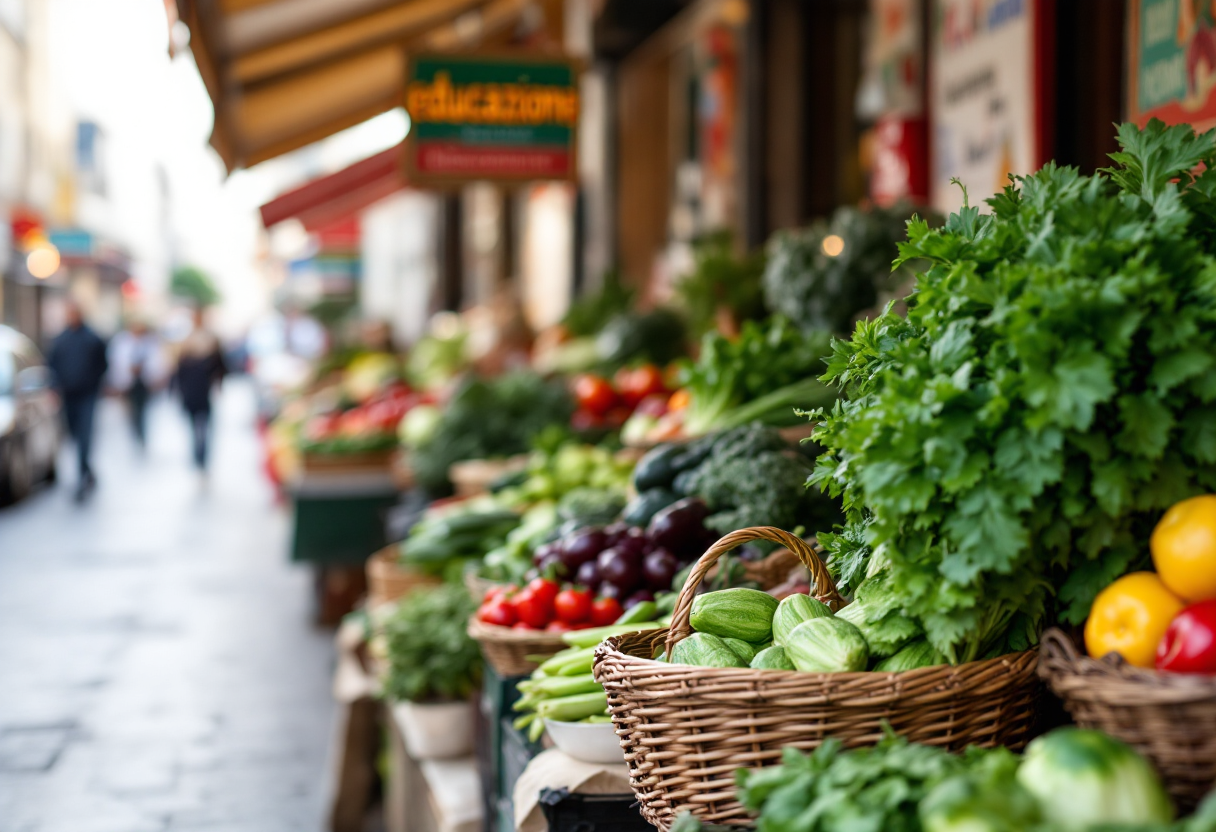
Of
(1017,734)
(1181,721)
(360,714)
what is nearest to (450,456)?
(360,714)

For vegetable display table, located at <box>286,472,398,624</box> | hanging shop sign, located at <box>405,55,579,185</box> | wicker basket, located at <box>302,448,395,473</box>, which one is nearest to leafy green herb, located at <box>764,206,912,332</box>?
hanging shop sign, located at <box>405,55,579,185</box>

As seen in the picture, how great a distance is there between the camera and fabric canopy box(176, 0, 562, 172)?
18.8 feet

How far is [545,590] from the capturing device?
3199mm

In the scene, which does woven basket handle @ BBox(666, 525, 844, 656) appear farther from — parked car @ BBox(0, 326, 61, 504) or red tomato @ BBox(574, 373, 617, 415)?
parked car @ BBox(0, 326, 61, 504)

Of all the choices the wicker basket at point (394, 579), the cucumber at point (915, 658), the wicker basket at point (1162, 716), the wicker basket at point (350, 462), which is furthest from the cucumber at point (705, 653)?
the wicker basket at point (350, 462)

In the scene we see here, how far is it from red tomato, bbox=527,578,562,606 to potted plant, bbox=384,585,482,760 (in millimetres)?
815

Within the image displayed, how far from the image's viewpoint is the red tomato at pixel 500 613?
3197mm

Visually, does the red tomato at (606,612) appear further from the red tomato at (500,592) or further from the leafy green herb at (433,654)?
the leafy green herb at (433,654)

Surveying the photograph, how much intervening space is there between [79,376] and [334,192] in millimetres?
5062

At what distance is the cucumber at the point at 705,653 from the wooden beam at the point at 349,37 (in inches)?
198

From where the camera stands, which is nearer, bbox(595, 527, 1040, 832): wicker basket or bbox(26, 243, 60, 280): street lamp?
bbox(595, 527, 1040, 832): wicker basket

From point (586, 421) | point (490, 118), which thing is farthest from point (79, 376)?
point (586, 421)

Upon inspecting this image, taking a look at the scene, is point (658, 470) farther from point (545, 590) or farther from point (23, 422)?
point (23, 422)

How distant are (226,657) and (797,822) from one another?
250 inches
